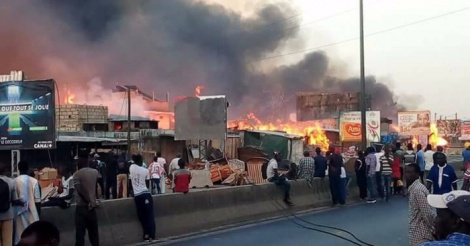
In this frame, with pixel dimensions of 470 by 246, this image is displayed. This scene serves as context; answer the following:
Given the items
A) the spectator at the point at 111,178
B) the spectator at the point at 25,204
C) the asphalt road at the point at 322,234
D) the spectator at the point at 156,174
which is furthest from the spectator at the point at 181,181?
the spectator at the point at 111,178

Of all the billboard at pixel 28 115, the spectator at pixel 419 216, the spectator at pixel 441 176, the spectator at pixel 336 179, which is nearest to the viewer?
the spectator at pixel 419 216

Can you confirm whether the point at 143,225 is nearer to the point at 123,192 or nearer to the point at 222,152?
the point at 123,192

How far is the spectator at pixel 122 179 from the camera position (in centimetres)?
1698

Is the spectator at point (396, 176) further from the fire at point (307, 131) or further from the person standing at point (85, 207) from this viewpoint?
the fire at point (307, 131)

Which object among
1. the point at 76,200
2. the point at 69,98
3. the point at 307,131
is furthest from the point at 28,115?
the point at 69,98

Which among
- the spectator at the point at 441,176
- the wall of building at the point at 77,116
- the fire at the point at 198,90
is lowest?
the spectator at the point at 441,176

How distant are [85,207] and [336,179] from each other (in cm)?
877

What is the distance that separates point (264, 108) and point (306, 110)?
4243mm

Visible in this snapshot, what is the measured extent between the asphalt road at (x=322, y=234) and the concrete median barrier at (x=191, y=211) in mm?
584

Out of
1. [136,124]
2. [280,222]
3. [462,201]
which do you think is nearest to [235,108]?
[136,124]

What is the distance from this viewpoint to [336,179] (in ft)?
53.2

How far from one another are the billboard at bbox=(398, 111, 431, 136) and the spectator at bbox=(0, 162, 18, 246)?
2801 cm

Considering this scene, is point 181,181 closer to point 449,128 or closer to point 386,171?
point 386,171

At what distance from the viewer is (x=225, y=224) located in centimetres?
1241
